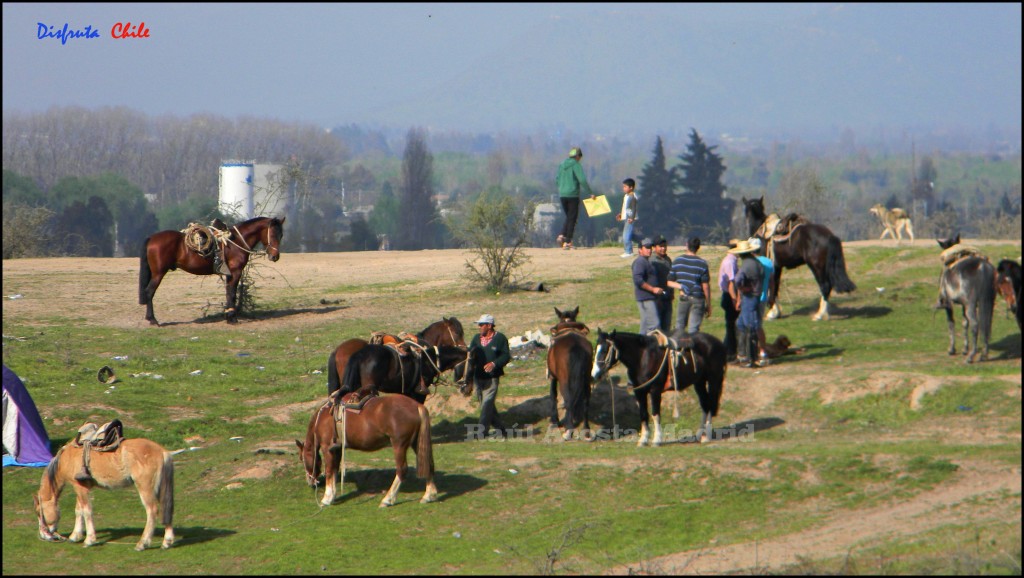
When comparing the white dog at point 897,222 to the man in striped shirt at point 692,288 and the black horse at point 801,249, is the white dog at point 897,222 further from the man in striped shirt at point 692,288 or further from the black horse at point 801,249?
the man in striped shirt at point 692,288

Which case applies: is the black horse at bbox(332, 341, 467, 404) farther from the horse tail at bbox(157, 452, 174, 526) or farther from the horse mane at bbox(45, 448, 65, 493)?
the horse mane at bbox(45, 448, 65, 493)

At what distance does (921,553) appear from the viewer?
11.1 m

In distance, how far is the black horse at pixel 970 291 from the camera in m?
18.4

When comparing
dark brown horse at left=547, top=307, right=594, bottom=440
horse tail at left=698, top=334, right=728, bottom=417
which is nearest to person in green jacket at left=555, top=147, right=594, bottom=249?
dark brown horse at left=547, top=307, right=594, bottom=440

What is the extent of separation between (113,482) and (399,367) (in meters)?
4.47

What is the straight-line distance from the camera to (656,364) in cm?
1597

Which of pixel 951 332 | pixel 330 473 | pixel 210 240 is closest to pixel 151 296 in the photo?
pixel 210 240

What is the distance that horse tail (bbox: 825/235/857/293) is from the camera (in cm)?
2302

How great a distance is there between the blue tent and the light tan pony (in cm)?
331

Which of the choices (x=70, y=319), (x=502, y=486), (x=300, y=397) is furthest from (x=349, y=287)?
(x=502, y=486)

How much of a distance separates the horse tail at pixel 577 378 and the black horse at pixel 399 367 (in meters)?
1.51

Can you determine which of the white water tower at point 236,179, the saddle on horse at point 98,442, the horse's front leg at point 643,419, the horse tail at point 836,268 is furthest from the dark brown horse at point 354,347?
the white water tower at point 236,179

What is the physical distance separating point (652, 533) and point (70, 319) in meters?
17.8

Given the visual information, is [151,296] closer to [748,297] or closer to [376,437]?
[748,297]
